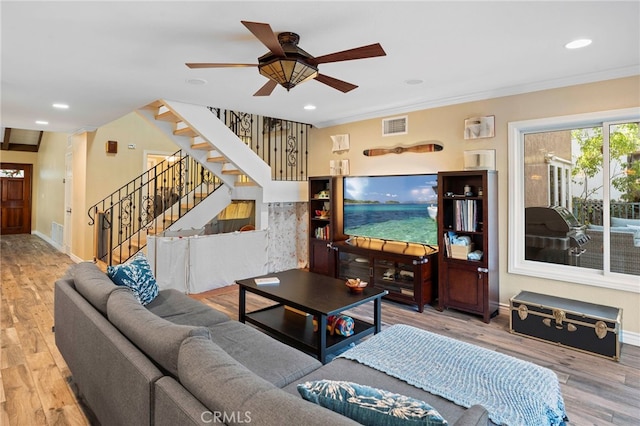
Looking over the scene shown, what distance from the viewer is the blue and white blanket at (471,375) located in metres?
1.56

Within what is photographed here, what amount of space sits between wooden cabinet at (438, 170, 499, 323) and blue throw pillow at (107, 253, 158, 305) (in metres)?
3.11

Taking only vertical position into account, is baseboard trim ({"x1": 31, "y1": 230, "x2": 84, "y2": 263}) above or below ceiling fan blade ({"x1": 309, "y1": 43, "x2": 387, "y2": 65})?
below

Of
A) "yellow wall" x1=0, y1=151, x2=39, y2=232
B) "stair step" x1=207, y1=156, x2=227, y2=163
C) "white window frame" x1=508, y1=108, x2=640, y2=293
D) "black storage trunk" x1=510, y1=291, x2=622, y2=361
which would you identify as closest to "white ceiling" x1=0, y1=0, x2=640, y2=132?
"white window frame" x1=508, y1=108, x2=640, y2=293

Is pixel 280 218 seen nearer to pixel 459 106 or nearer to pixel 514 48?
pixel 459 106

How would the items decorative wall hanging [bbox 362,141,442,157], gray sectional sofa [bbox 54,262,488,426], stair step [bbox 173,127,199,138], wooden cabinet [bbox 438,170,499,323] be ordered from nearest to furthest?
gray sectional sofa [bbox 54,262,488,426] → wooden cabinet [bbox 438,170,499,323] → decorative wall hanging [bbox 362,141,442,157] → stair step [bbox 173,127,199,138]

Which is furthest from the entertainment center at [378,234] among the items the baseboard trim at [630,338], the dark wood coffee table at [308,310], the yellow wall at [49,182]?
the yellow wall at [49,182]

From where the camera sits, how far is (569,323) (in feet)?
10.4

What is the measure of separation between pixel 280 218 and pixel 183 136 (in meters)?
2.04

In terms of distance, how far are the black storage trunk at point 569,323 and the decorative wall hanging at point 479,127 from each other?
1.85 meters

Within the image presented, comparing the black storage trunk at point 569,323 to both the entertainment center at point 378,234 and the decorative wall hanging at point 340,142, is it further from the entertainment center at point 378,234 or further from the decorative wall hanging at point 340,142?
the decorative wall hanging at point 340,142

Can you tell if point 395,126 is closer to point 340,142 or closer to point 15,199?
point 340,142

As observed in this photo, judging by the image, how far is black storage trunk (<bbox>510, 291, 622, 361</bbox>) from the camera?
3.00 m

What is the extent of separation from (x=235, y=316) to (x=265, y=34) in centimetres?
291

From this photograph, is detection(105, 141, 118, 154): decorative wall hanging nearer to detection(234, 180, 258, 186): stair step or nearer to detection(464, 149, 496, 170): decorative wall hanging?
detection(234, 180, 258, 186): stair step
